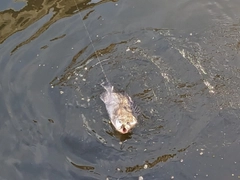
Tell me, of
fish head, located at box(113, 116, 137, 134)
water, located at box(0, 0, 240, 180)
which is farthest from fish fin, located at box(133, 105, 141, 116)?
fish head, located at box(113, 116, 137, 134)

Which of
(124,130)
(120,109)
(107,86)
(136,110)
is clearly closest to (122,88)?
(107,86)

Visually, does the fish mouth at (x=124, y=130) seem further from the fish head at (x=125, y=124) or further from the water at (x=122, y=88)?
the water at (x=122, y=88)

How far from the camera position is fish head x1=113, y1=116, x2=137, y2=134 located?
19.4 feet

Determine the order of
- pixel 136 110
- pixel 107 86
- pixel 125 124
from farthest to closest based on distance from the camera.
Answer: pixel 107 86, pixel 136 110, pixel 125 124

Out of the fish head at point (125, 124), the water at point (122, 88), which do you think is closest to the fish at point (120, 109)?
the fish head at point (125, 124)

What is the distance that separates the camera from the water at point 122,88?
5922mm

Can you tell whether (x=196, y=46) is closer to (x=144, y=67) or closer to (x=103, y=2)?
(x=144, y=67)

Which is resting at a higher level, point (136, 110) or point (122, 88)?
point (122, 88)

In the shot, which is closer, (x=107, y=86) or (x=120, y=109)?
(x=120, y=109)

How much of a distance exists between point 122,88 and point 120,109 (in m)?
0.72

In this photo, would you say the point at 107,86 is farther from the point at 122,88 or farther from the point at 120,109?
the point at 120,109

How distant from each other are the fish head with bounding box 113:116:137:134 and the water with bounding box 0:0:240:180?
0.19 meters

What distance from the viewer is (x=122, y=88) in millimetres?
6723

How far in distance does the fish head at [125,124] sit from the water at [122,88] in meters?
0.19
